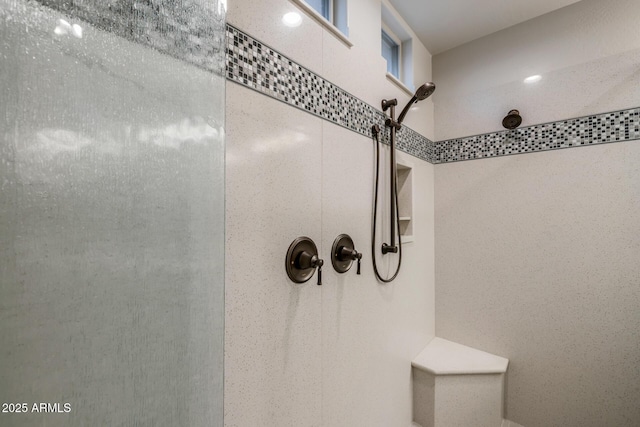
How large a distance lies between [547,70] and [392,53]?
0.98m

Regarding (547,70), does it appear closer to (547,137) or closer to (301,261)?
(547,137)

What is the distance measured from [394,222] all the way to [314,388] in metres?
0.90

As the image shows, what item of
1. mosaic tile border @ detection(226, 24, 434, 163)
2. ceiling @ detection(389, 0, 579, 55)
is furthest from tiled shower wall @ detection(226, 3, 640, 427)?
ceiling @ detection(389, 0, 579, 55)

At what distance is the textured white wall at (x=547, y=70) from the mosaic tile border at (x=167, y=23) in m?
1.92

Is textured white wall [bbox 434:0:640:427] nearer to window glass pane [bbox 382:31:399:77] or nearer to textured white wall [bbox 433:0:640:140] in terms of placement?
textured white wall [bbox 433:0:640:140]

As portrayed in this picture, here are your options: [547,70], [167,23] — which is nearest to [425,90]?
[547,70]

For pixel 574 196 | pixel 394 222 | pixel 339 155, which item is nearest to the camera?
pixel 339 155

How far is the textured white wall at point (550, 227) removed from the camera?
59.3 inches

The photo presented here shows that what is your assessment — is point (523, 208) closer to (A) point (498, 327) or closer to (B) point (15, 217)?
(A) point (498, 327)

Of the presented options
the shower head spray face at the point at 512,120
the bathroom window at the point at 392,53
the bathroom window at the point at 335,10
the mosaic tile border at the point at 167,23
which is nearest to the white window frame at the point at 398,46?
the bathroom window at the point at 392,53

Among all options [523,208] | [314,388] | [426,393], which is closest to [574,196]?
[523,208]

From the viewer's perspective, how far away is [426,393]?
1.70 meters

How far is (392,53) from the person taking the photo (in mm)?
1922

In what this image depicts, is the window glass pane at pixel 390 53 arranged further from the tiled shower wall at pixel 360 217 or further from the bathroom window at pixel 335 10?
the bathroom window at pixel 335 10
